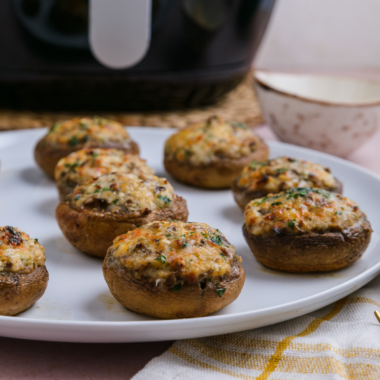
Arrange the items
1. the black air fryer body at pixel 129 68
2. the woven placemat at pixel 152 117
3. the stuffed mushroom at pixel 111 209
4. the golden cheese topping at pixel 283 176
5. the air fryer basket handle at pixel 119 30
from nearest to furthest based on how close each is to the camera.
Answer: the stuffed mushroom at pixel 111 209 < the golden cheese topping at pixel 283 176 < the air fryer basket handle at pixel 119 30 < the black air fryer body at pixel 129 68 < the woven placemat at pixel 152 117

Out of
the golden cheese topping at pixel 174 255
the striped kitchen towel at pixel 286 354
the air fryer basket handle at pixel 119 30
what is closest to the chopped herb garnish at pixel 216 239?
the golden cheese topping at pixel 174 255

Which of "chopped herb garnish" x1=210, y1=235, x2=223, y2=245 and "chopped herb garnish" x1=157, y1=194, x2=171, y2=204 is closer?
"chopped herb garnish" x1=210, y1=235, x2=223, y2=245

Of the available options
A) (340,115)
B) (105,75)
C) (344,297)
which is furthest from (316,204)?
(105,75)

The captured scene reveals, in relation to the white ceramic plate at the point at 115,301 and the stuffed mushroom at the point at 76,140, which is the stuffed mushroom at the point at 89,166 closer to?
the white ceramic plate at the point at 115,301

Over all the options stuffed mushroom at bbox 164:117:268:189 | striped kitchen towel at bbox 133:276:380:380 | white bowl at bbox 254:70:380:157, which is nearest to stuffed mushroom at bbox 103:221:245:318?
striped kitchen towel at bbox 133:276:380:380

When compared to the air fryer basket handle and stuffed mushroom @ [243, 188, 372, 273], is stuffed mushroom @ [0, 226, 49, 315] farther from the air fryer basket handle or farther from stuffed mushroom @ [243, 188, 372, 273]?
the air fryer basket handle

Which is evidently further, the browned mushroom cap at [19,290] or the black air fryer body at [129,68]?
the black air fryer body at [129,68]
